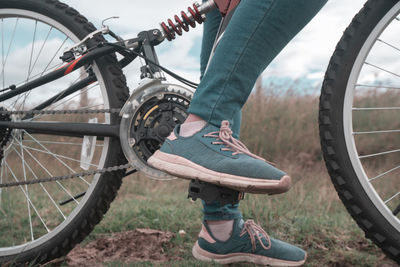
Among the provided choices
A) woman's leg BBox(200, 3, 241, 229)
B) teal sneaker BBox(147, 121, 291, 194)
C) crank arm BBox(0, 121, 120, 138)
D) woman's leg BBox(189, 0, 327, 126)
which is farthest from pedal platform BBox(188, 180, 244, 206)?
crank arm BBox(0, 121, 120, 138)

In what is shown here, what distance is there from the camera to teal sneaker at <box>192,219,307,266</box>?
4.89 feet

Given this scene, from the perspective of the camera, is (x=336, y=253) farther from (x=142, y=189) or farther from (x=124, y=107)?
(x=142, y=189)

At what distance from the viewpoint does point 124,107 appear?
1.50 meters

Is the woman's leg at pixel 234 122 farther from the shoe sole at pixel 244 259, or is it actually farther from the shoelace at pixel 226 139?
the shoelace at pixel 226 139

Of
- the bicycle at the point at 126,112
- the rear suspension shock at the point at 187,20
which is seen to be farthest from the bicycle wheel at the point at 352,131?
the rear suspension shock at the point at 187,20

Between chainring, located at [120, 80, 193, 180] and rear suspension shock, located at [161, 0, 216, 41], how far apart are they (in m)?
0.23

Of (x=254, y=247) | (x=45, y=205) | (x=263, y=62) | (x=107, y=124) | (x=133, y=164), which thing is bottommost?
(x=45, y=205)

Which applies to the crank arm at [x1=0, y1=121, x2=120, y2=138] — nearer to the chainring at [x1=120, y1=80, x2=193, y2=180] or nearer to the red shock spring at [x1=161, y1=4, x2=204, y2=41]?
the chainring at [x1=120, y1=80, x2=193, y2=180]

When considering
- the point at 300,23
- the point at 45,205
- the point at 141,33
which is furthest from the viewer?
the point at 45,205

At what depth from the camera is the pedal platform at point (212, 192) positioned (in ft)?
3.91

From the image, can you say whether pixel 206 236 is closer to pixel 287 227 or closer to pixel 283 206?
pixel 287 227

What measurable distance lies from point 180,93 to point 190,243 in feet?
2.40

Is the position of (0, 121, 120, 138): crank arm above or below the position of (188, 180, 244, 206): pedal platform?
above

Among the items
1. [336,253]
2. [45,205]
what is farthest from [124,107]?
[45,205]
